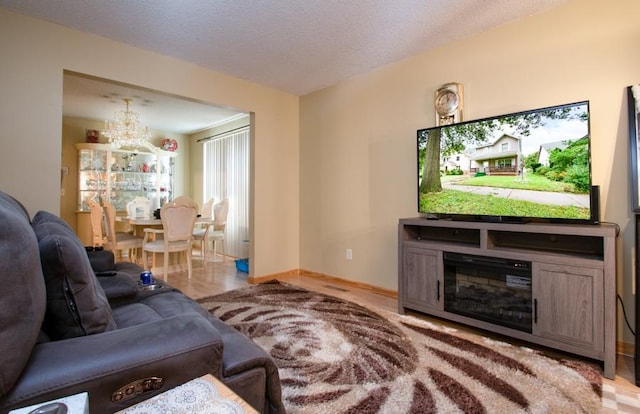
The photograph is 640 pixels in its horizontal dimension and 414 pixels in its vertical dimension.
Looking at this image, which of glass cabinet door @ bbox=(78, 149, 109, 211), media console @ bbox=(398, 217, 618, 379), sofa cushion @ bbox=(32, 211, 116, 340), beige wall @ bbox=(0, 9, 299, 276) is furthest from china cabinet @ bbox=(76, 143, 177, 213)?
sofa cushion @ bbox=(32, 211, 116, 340)

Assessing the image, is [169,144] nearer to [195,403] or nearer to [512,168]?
[512,168]

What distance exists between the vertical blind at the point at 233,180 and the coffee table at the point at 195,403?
178 inches

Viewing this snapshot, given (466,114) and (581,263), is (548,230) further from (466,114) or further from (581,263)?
(466,114)

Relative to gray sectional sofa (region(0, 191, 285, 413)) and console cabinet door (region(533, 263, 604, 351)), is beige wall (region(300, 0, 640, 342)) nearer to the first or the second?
console cabinet door (region(533, 263, 604, 351))

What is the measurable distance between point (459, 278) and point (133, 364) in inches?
89.9

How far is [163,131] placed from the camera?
671 cm

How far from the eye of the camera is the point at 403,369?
1.88 meters

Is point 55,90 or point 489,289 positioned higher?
point 55,90

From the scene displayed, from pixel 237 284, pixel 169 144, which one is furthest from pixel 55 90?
pixel 169 144

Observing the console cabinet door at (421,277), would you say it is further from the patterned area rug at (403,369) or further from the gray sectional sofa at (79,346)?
the gray sectional sofa at (79,346)

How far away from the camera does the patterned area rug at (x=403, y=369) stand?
62.1 inches

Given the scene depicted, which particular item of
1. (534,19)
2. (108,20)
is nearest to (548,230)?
Result: (534,19)

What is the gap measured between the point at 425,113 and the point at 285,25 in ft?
4.97

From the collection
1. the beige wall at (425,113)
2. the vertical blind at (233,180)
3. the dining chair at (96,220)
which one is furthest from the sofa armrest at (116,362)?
the vertical blind at (233,180)
